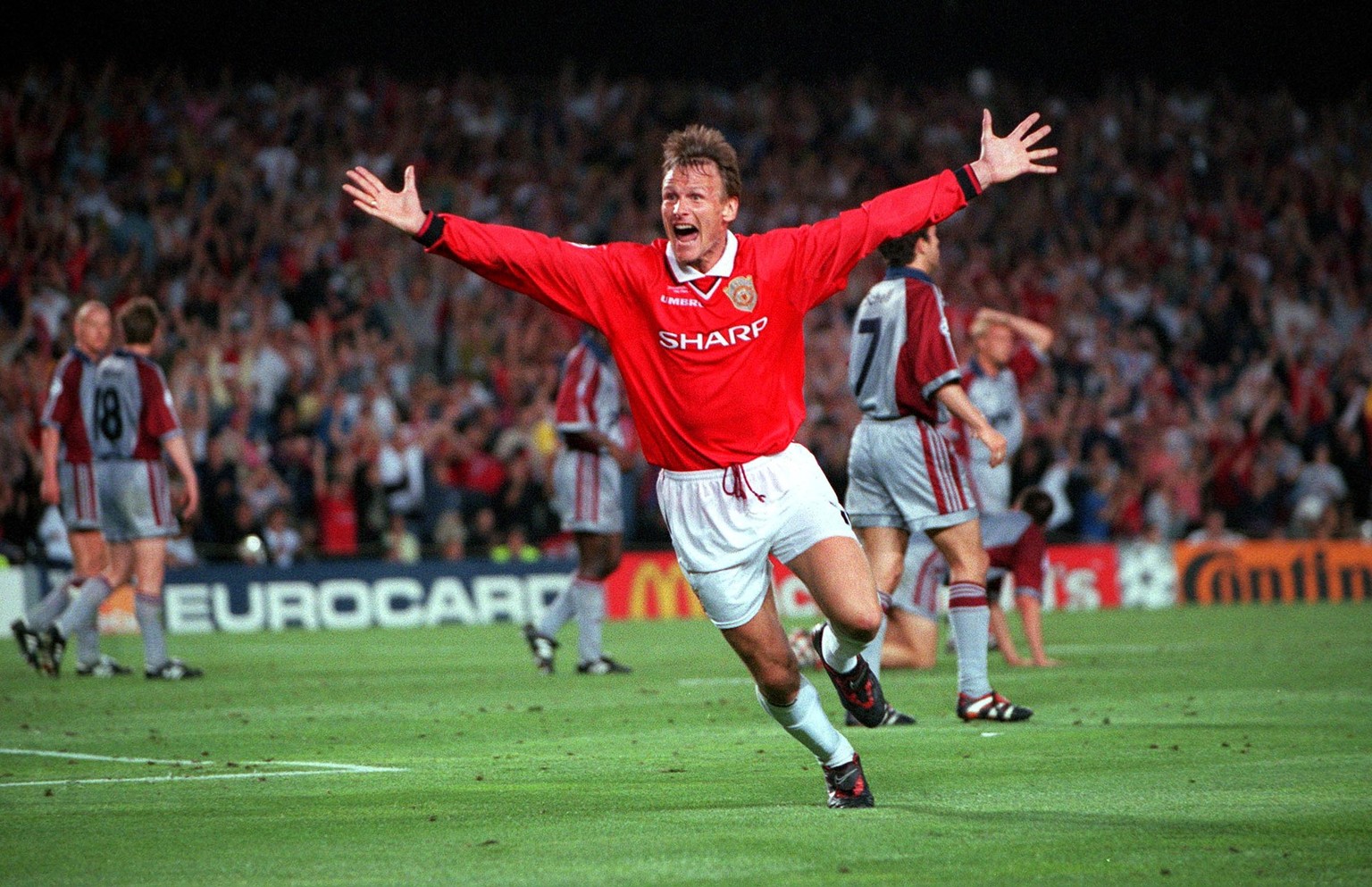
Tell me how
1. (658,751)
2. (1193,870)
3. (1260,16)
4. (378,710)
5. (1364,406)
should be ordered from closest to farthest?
(1193,870), (658,751), (378,710), (1364,406), (1260,16)

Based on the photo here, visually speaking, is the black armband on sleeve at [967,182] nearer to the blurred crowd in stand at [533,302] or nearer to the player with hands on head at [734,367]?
the player with hands on head at [734,367]

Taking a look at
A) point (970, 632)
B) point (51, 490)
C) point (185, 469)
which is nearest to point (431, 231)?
point (970, 632)

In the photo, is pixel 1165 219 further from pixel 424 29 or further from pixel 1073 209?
pixel 424 29

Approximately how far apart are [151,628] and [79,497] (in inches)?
54.2

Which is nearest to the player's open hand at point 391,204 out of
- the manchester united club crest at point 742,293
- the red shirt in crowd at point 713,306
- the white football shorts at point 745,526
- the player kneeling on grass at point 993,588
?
the red shirt in crowd at point 713,306

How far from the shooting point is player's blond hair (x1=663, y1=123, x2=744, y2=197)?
6.62m

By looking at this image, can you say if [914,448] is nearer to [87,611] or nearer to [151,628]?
[151,628]

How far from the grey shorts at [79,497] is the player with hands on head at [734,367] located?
837 cm

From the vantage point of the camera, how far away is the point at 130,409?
44.3 feet

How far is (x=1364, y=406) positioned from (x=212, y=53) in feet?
58.2

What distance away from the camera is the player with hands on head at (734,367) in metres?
6.51

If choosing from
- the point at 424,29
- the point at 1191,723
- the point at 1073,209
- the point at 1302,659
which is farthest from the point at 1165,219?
the point at 1191,723

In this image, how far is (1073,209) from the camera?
1187 inches

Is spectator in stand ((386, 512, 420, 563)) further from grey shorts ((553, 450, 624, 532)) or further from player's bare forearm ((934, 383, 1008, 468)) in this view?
player's bare forearm ((934, 383, 1008, 468))
